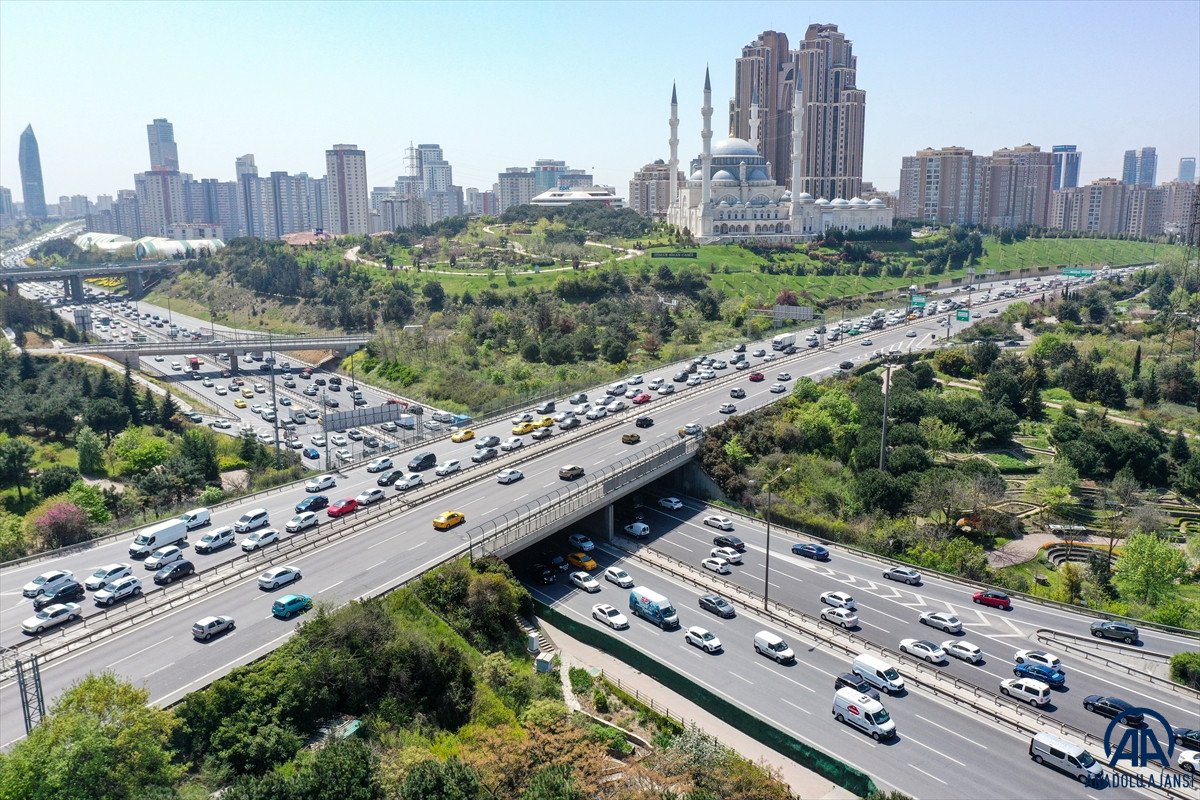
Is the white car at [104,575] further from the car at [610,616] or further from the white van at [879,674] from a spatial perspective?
the white van at [879,674]

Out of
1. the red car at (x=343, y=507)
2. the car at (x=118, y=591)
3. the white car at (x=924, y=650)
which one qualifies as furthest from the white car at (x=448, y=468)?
the white car at (x=924, y=650)

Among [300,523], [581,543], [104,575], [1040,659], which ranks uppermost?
[300,523]

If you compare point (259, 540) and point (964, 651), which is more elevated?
point (259, 540)

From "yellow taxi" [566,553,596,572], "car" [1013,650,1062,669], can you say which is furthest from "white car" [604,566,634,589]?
"car" [1013,650,1062,669]

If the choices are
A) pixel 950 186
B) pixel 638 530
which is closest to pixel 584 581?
pixel 638 530

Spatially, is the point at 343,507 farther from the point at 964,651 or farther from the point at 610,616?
the point at 964,651

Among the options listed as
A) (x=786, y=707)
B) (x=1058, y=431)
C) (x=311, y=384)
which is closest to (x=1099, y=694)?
(x=786, y=707)
